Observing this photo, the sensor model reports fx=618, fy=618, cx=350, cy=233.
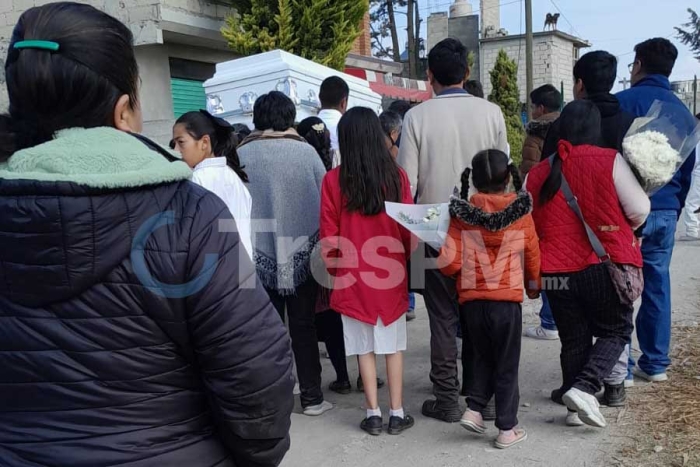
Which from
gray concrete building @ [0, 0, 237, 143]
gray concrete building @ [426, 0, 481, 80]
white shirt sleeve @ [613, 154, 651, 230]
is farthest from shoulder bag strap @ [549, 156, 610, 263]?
gray concrete building @ [426, 0, 481, 80]

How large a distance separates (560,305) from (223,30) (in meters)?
7.35

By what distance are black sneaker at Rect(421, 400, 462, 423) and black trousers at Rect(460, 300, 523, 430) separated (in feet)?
1.21

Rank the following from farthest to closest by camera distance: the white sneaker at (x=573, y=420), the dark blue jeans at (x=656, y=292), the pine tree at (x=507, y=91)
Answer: the pine tree at (x=507, y=91) → the dark blue jeans at (x=656, y=292) → the white sneaker at (x=573, y=420)

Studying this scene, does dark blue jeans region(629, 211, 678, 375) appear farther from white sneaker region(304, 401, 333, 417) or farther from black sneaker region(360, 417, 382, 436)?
white sneaker region(304, 401, 333, 417)

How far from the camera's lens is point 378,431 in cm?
380

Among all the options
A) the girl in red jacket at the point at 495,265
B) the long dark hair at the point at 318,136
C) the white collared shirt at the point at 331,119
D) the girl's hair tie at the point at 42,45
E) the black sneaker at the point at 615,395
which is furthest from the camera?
the white collared shirt at the point at 331,119

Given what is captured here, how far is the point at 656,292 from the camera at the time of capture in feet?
14.0

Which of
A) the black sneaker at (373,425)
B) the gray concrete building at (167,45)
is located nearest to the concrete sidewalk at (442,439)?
the black sneaker at (373,425)

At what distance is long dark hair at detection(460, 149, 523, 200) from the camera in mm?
3457

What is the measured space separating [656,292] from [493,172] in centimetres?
172

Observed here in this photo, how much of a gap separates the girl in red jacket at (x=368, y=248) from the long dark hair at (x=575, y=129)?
33.4 inches

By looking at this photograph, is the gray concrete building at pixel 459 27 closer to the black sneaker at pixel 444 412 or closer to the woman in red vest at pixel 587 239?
the woman in red vest at pixel 587 239

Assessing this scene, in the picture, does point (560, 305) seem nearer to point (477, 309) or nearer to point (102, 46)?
point (477, 309)

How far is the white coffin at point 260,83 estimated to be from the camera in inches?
270
